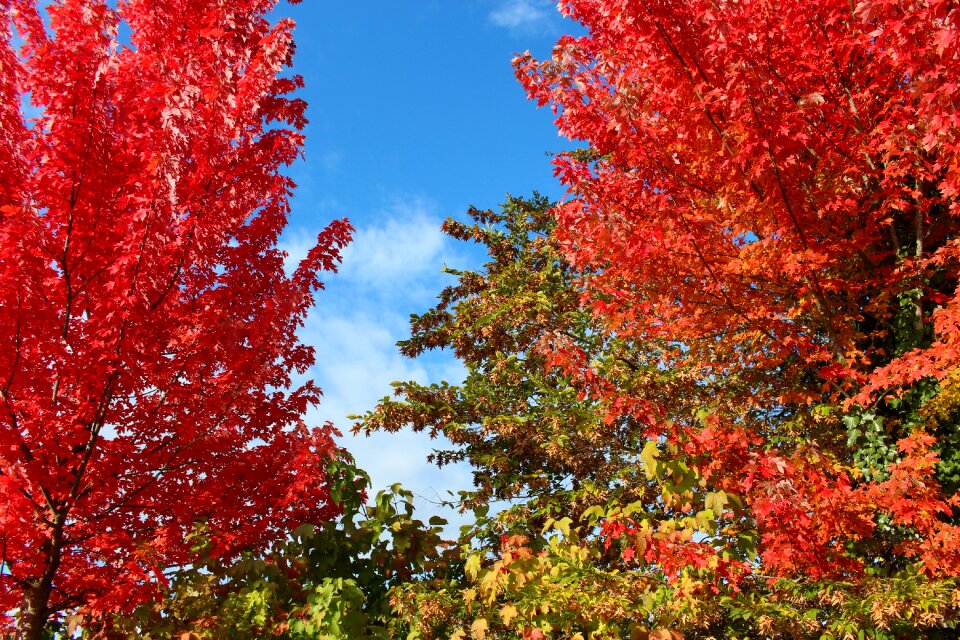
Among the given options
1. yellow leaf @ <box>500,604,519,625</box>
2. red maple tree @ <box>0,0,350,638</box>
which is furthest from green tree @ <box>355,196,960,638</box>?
red maple tree @ <box>0,0,350,638</box>

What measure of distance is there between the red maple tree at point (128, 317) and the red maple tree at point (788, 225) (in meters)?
3.36

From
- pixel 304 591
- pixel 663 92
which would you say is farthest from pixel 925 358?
pixel 304 591

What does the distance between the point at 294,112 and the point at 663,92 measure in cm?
466

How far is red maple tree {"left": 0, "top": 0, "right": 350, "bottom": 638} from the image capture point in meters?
5.60

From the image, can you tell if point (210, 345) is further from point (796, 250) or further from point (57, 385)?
point (796, 250)

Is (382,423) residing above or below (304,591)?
above

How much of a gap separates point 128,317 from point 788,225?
628cm

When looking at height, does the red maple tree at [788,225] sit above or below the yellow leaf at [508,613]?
above

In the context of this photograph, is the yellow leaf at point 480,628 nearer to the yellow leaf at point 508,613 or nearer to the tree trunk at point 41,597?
the yellow leaf at point 508,613

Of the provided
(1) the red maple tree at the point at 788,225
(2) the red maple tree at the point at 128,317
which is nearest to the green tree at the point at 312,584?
(2) the red maple tree at the point at 128,317

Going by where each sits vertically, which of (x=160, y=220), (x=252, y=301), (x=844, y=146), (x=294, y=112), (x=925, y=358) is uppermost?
(x=294, y=112)

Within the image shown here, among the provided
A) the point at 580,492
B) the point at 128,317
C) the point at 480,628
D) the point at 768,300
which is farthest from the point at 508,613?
the point at 580,492

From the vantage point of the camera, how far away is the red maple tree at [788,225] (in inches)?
223

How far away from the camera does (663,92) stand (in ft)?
22.9
